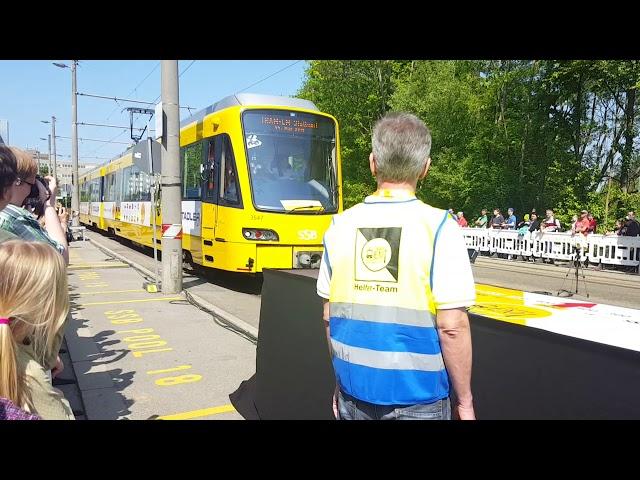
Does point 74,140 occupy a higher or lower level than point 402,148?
higher

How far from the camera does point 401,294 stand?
180 centimetres

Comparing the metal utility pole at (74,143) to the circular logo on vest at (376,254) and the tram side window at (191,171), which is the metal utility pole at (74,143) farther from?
the circular logo on vest at (376,254)

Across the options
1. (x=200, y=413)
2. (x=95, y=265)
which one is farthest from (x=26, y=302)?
(x=95, y=265)

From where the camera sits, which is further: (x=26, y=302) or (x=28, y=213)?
(x=28, y=213)

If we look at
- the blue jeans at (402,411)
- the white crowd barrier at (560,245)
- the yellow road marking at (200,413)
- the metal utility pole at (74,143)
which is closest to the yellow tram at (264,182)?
the yellow road marking at (200,413)

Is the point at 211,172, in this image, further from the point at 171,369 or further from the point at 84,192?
the point at 84,192

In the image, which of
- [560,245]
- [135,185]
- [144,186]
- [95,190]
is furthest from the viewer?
[95,190]

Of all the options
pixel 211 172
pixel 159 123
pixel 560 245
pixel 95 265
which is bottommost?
pixel 95 265

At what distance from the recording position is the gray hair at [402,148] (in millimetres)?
1878

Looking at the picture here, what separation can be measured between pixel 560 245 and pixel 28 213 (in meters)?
17.6
